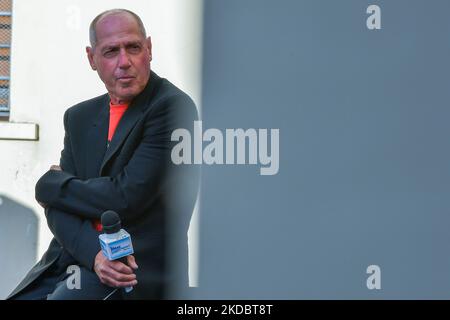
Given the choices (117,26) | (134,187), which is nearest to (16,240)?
(134,187)

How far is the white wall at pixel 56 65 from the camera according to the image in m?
2.80

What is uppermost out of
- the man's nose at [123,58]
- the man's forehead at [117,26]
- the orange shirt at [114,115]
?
the man's forehead at [117,26]

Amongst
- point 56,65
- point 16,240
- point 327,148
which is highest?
point 56,65

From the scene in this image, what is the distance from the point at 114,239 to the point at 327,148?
0.92 metres

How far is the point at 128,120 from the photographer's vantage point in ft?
8.98

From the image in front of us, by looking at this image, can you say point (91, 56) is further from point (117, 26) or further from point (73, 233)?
point (73, 233)

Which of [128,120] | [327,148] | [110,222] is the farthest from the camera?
[327,148]

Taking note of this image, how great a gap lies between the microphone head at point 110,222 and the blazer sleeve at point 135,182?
40 millimetres

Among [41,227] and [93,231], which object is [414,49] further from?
[41,227]

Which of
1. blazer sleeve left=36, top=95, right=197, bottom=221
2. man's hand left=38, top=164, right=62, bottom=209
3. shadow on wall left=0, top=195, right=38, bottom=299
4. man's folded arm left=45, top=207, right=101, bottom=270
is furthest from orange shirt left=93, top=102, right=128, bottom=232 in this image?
shadow on wall left=0, top=195, right=38, bottom=299

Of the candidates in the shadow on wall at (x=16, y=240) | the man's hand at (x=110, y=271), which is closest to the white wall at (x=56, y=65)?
the shadow on wall at (x=16, y=240)

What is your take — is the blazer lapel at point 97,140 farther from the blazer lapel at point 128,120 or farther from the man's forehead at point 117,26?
the man's forehead at point 117,26

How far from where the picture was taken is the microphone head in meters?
2.63
